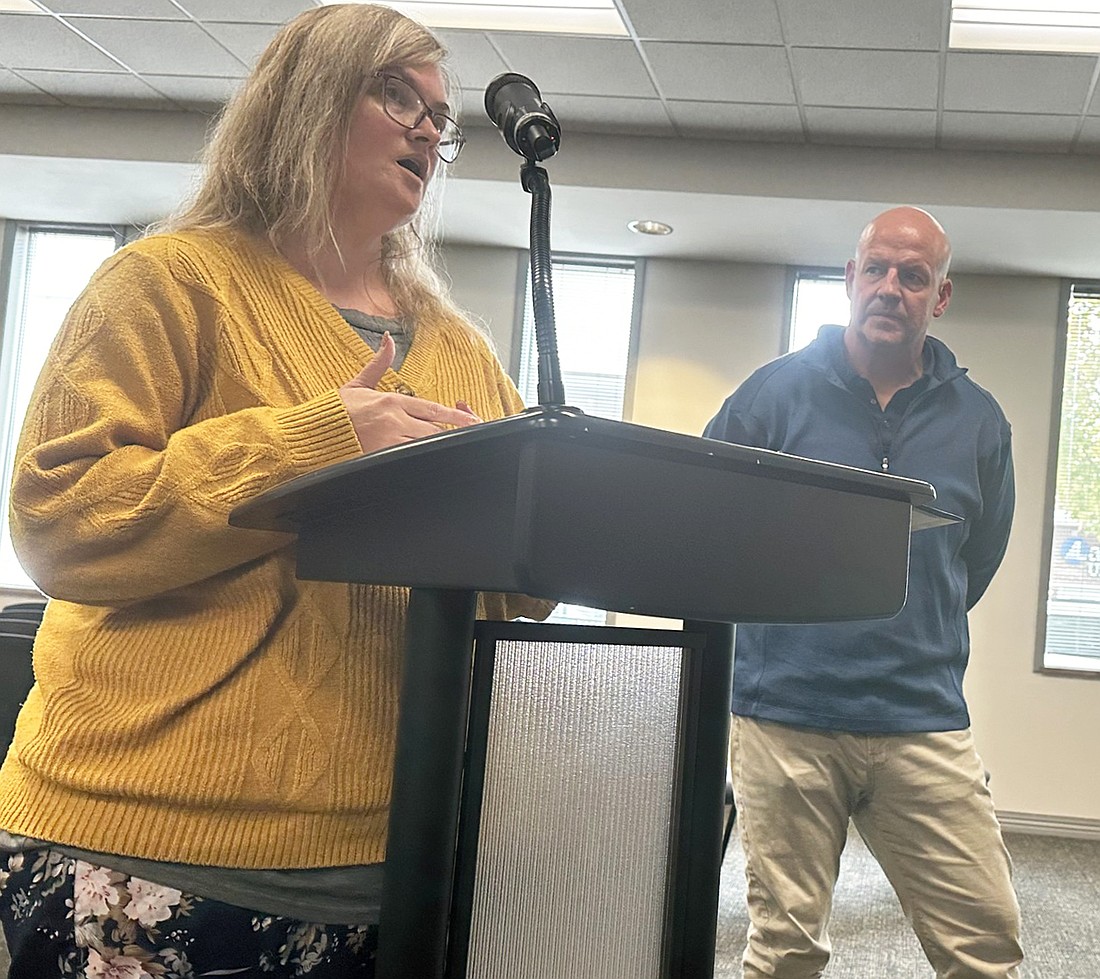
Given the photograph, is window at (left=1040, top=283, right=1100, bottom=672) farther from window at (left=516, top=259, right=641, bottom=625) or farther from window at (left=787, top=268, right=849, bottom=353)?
window at (left=516, top=259, right=641, bottom=625)

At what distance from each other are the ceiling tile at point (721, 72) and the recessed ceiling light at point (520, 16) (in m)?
0.19

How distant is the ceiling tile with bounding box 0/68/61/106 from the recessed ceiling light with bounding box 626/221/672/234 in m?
2.65

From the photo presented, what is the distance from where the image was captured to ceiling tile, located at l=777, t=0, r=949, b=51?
3.87 metres

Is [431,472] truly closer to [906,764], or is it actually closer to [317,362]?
[317,362]

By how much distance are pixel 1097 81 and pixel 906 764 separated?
322 centimetres

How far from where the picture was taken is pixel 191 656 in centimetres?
81

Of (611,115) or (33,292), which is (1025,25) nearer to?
(611,115)

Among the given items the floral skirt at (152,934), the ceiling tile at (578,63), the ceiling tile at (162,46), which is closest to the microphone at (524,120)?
the floral skirt at (152,934)

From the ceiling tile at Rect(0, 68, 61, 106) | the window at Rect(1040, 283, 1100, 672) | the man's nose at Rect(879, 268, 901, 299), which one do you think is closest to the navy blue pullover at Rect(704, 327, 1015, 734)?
the man's nose at Rect(879, 268, 901, 299)

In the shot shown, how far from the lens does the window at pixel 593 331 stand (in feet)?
20.7

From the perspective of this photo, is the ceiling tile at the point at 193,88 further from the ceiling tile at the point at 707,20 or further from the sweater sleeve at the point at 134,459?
the sweater sleeve at the point at 134,459

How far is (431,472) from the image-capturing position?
0.61m

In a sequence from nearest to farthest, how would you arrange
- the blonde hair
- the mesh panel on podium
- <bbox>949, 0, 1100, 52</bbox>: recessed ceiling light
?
the mesh panel on podium < the blonde hair < <bbox>949, 0, 1100, 52</bbox>: recessed ceiling light

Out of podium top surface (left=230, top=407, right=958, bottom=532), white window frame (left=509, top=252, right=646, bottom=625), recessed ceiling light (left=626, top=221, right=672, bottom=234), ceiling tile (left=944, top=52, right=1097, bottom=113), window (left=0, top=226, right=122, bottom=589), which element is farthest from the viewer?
window (left=0, top=226, right=122, bottom=589)
